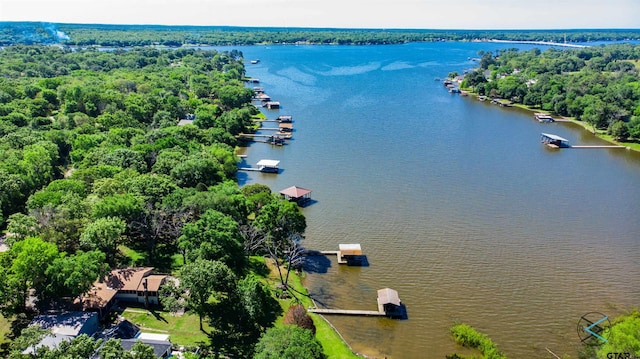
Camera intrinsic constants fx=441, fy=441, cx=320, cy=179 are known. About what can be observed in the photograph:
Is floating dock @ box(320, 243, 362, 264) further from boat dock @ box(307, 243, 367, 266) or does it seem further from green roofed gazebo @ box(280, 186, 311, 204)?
green roofed gazebo @ box(280, 186, 311, 204)

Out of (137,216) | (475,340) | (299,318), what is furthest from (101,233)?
(475,340)

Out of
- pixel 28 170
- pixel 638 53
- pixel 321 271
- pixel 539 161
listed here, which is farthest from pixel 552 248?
pixel 638 53

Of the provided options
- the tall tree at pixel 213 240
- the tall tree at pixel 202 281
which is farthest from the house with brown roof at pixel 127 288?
the tall tree at pixel 202 281

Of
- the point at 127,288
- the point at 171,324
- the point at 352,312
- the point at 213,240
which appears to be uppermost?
the point at 213,240

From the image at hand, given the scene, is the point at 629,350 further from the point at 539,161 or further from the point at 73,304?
the point at 539,161

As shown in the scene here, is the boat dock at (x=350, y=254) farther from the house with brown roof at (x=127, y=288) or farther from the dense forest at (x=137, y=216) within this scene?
the house with brown roof at (x=127, y=288)

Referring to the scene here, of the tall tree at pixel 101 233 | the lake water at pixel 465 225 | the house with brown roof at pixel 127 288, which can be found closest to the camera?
the house with brown roof at pixel 127 288

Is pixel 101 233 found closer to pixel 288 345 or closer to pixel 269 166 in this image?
pixel 288 345
